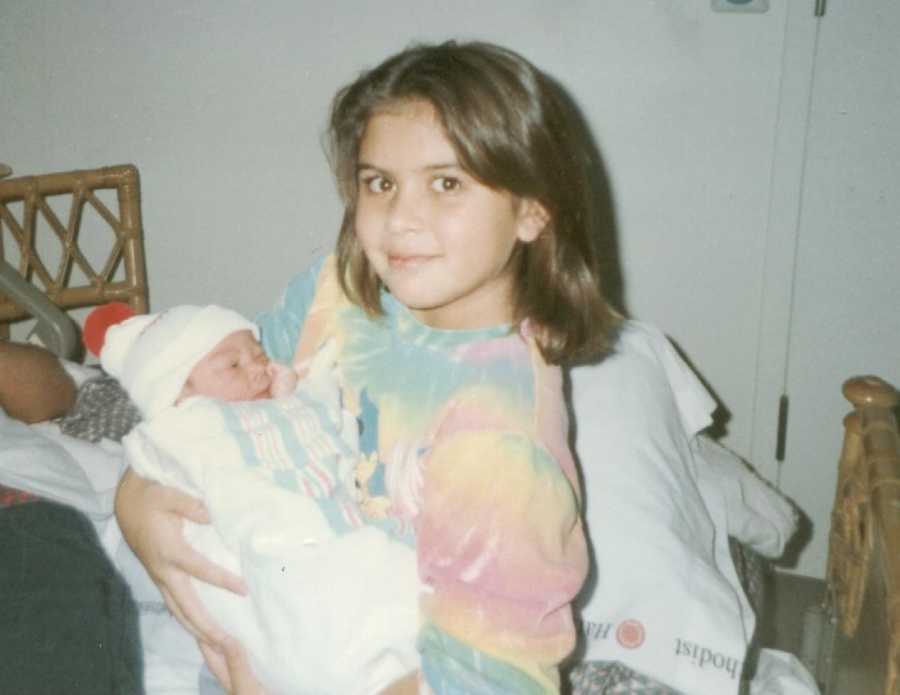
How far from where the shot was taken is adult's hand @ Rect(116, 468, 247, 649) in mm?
1073

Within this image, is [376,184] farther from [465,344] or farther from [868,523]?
[868,523]

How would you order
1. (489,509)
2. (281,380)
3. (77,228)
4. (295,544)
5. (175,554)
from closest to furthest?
1. (489,509)
2. (295,544)
3. (175,554)
4. (281,380)
5. (77,228)

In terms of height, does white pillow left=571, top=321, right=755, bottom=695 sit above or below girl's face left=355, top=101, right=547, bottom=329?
below

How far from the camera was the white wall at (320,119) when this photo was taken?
70.1 inches

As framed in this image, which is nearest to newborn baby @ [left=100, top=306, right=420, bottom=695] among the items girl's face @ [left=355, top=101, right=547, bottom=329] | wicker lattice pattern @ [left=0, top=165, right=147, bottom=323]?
girl's face @ [left=355, top=101, right=547, bottom=329]

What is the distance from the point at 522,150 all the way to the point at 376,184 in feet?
0.60

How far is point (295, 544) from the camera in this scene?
0.98m

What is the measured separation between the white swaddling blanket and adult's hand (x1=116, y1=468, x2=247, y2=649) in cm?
2

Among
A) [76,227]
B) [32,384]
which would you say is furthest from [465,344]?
[76,227]

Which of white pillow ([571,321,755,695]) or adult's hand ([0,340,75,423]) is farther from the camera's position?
adult's hand ([0,340,75,423])

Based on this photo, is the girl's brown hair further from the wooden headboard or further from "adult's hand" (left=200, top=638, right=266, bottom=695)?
the wooden headboard

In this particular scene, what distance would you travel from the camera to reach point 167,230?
2154 millimetres

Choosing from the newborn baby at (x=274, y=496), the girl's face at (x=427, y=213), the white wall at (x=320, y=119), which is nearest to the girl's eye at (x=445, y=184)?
the girl's face at (x=427, y=213)

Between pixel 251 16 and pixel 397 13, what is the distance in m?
0.33
